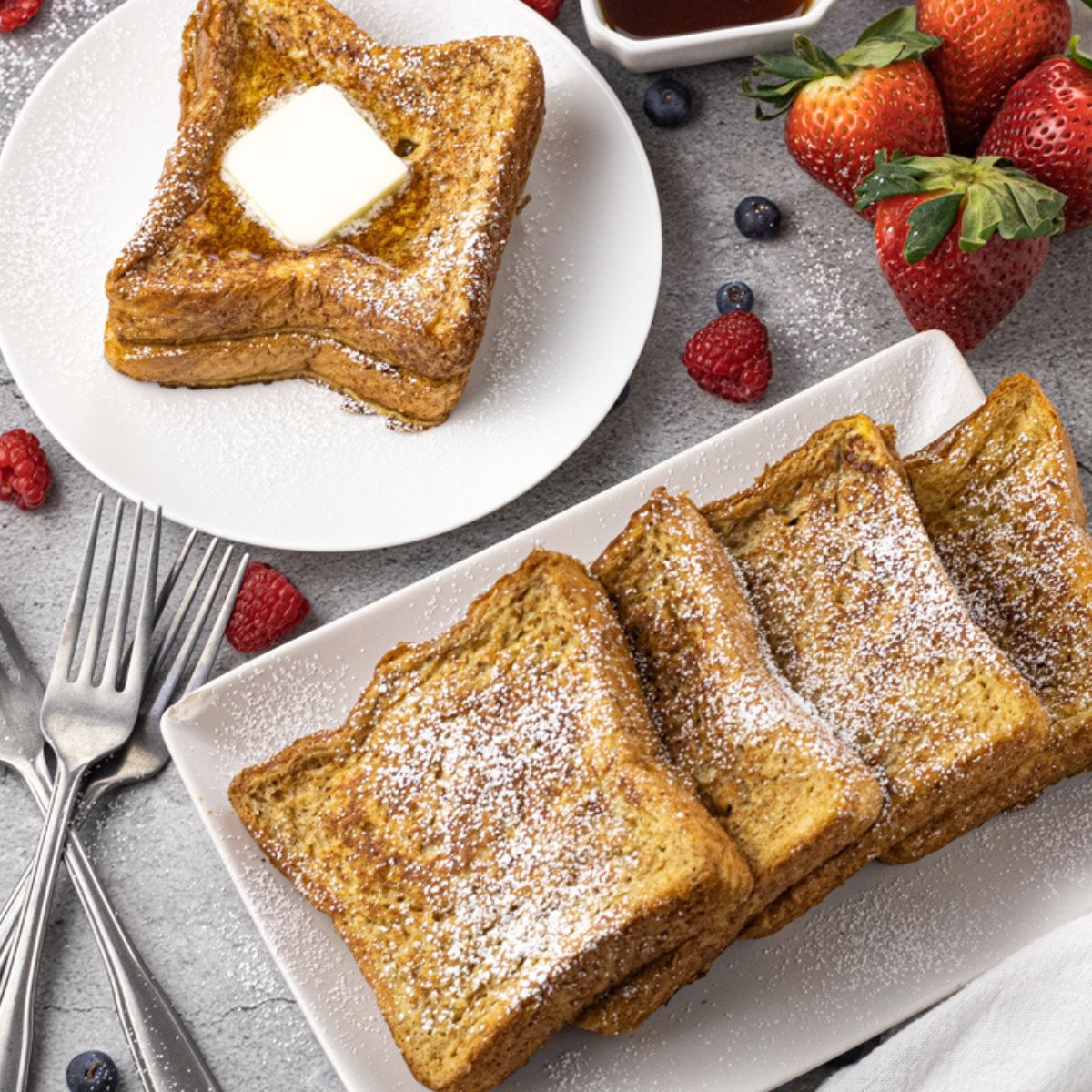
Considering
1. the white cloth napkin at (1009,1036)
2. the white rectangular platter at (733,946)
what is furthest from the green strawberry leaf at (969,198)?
the white cloth napkin at (1009,1036)

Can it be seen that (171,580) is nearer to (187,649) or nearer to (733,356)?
(187,649)

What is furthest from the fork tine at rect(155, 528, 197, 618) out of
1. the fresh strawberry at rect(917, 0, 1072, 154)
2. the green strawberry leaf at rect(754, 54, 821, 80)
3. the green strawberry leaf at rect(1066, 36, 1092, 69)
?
the green strawberry leaf at rect(1066, 36, 1092, 69)

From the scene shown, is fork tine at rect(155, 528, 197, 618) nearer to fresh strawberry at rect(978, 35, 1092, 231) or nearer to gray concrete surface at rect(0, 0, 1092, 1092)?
gray concrete surface at rect(0, 0, 1092, 1092)

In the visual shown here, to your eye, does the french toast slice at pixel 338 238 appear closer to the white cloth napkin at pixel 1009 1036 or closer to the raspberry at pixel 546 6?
the raspberry at pixel 546 6

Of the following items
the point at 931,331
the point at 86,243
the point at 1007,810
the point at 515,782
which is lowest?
the point at 1007,810

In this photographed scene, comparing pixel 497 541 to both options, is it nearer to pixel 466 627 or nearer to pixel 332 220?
pixel 466 627

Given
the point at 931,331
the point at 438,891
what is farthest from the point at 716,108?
the point at 438,891
